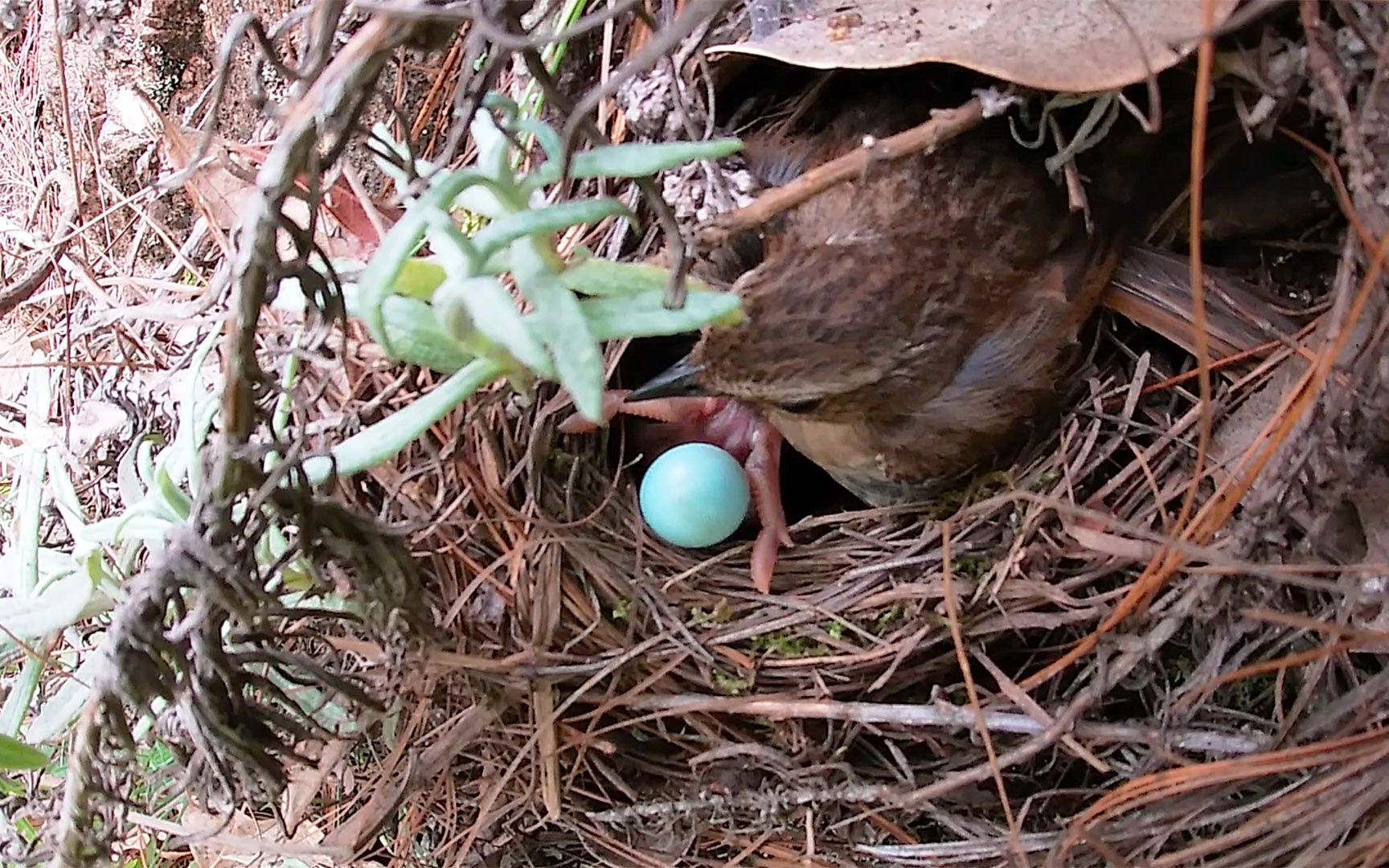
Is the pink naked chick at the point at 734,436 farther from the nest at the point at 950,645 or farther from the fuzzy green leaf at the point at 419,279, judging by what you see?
the fuzzy green leaf at the point at 419,279

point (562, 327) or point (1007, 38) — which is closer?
point (562, 327)

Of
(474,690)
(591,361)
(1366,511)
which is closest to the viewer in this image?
(591,361)

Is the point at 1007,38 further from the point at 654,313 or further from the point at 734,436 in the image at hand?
the point at 734,436

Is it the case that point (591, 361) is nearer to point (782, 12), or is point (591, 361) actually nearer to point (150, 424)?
point (782, 12)

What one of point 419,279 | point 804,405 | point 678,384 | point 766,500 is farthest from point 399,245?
point 766,500

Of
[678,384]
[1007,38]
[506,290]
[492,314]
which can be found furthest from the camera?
[678,384]

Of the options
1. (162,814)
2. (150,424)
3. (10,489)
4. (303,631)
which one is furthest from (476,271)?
(10,489)

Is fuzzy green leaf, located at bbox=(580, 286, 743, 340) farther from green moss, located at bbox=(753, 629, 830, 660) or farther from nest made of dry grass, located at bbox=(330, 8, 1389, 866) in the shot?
green moss, located at bbox=(753, 629, 830, 660)
